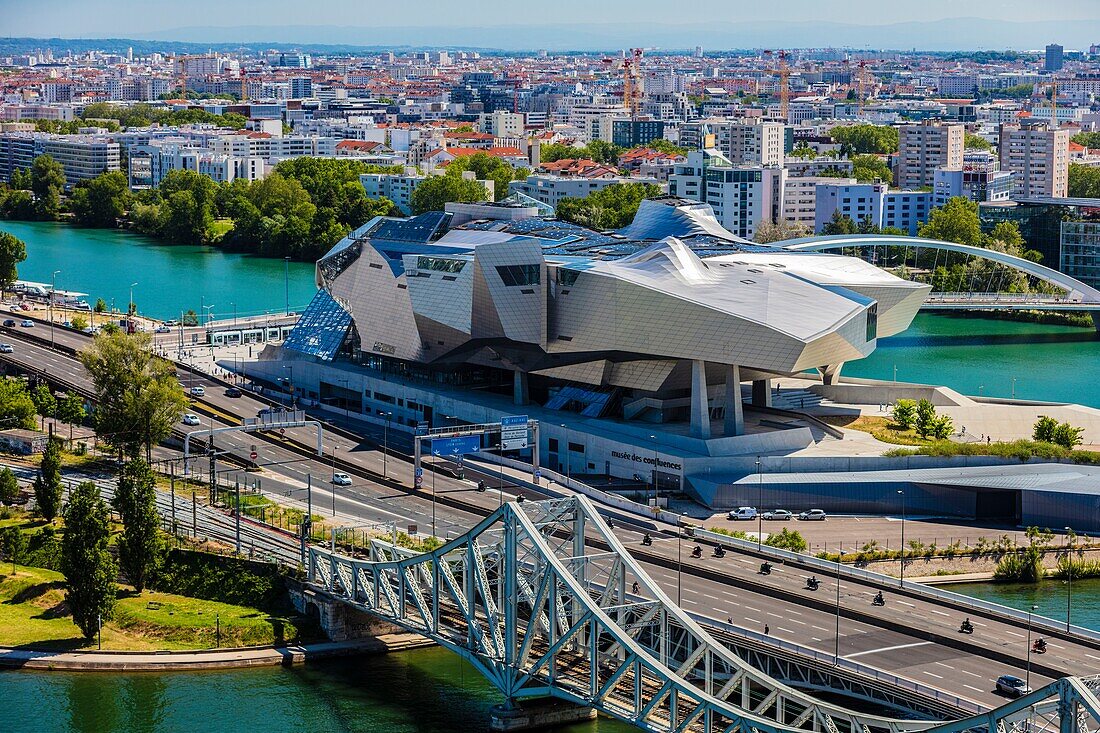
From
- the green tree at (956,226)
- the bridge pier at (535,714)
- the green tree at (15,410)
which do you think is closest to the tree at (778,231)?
the green tree at (956,226)

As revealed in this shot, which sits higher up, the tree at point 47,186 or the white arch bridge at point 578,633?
the tree at point 47,186

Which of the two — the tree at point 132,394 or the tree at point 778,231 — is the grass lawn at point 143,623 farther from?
the tree at point 778,231

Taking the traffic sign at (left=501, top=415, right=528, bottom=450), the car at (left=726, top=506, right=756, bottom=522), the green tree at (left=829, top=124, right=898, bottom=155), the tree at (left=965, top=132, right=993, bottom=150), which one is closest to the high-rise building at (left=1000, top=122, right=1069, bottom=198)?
the tree at (left=965, top=132, right=993, bottom=150)

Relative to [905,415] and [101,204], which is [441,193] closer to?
[101,204]

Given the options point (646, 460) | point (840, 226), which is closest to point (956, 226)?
point (840, 226)

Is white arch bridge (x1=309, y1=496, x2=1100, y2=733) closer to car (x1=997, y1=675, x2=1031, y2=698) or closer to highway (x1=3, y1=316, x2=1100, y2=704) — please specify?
highway (x1=3, y1=316, x2=1100, y2=704)

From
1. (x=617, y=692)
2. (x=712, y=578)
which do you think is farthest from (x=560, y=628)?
(x=712, y=578)
